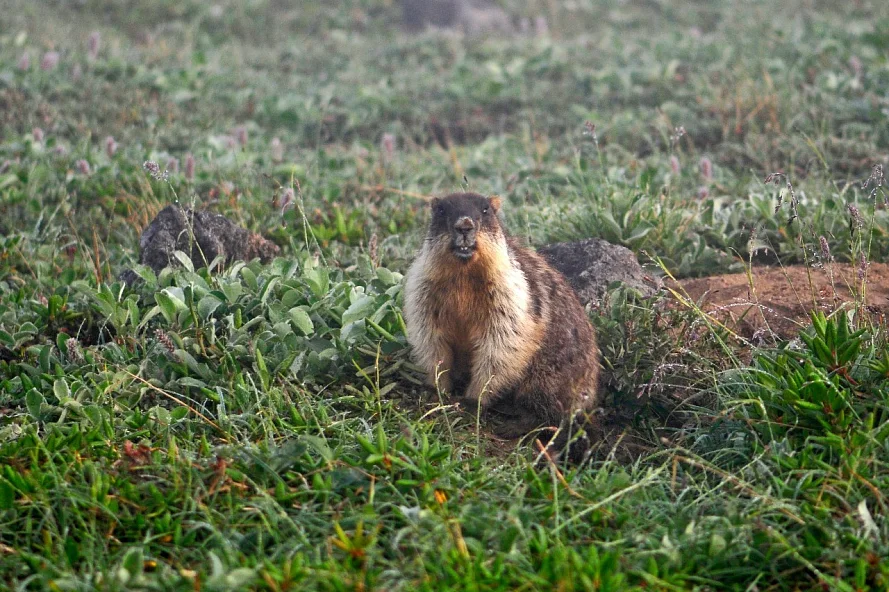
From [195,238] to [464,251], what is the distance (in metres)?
2.07

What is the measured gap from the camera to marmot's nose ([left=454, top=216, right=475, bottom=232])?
4480mm

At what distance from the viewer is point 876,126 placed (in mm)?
8398

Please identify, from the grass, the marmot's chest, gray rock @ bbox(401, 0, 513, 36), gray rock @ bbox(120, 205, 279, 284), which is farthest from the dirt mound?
gray rock @ bbox(401, 0, 513, 36)

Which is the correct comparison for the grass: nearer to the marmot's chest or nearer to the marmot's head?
the marmot's chest

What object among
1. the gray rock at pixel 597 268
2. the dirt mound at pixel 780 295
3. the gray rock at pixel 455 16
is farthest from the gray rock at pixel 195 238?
the gray rock at pixel 455 16

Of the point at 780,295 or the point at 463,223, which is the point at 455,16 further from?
the point at 463,223

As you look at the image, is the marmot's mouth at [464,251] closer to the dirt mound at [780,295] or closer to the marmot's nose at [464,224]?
the marmot's nose at [464,224]

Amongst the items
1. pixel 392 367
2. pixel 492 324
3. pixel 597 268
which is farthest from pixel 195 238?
pixel 597 268

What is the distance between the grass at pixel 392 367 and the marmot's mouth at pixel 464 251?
633 millimetres

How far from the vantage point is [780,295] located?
5.44m

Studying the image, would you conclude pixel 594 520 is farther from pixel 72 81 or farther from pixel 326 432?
pixel 72 81

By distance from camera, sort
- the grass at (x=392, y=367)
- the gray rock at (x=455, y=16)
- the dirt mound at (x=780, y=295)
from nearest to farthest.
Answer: the grass at (x=392, y=367) → the dirt mound at (x=780, y=295) → the gray rock at (x=455, y=16)

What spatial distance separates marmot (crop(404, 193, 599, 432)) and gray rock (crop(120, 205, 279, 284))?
1.61 m

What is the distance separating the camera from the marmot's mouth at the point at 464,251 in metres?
4.57
